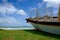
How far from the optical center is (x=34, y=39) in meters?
12.4

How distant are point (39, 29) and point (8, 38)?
607cm

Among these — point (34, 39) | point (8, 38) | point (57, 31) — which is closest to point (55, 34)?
point (57, 31)

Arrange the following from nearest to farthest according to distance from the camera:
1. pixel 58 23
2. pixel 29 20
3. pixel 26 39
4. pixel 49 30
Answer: pixel 26 39
pixel 58 23
pixel 49 30
pixel 29 20

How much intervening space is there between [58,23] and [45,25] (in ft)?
6.66

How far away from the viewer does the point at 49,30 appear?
51.8 ft

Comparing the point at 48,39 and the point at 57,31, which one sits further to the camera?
the point at 57,31

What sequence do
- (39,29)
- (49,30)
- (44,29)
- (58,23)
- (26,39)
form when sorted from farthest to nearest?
(39,29) < (44,29) < (49,30) < (58,23) < (26,39)

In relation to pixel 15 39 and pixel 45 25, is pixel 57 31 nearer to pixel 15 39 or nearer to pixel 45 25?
pixel 45 25

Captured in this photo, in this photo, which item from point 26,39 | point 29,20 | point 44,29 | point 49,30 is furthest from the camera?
point 29,20

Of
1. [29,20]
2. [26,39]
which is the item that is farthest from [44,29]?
[26,39]

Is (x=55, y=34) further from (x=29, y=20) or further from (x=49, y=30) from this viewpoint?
(x=29, y=20)

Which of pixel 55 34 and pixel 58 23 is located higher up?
pixel 58 23

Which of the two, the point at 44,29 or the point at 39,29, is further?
the point at 39,29

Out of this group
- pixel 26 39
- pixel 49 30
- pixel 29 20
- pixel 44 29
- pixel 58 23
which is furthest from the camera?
pixel 29 20
